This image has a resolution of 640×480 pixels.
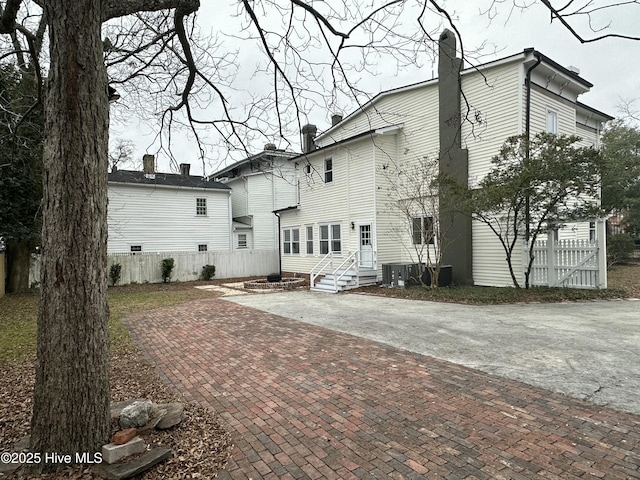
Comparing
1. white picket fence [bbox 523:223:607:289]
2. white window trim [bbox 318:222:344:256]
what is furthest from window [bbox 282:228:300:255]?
white picket fence [bbox 523:223:607:289]

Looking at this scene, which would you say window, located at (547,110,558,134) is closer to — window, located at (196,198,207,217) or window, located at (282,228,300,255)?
window, located at (282,228,300,255)

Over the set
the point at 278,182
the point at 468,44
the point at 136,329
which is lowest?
the point at 136,329

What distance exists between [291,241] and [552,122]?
13.1 m

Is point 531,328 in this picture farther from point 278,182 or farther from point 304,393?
point 278,182

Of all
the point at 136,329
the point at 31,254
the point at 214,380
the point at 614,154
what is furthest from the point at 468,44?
the point at 614,154

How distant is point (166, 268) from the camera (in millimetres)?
19562

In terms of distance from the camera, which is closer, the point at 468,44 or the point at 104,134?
the point at 104,134

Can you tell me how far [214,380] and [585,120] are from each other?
19.5 meters

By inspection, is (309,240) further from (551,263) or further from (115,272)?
(551,263)

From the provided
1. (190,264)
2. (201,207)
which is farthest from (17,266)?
(201,207)

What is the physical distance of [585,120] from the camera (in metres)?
16.5

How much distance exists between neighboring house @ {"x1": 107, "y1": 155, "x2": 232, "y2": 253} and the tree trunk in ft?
15.8

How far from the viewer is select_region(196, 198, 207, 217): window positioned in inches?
904

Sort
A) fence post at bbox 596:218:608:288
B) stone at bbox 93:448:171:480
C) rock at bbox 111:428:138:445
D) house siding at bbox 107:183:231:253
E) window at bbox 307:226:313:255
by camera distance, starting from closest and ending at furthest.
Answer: stone at bbox 93:448:171:480 → rock at bbox 111:428:138:445 → fence post at bbox 596:218:608:288 → window at bbox 307:226:313:255 → house siding at bbox 107:183:231:253
